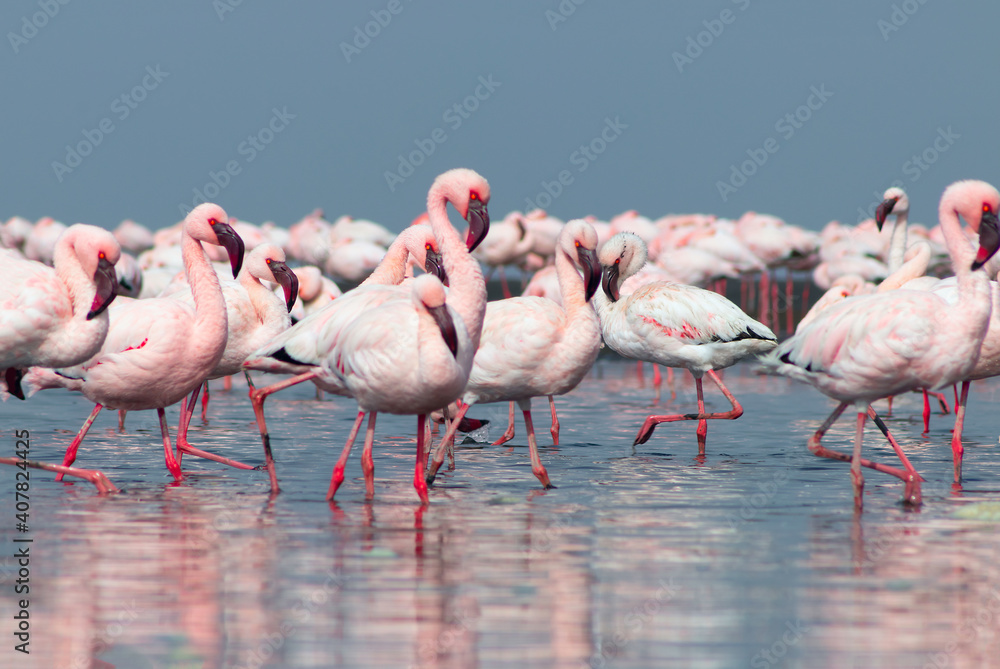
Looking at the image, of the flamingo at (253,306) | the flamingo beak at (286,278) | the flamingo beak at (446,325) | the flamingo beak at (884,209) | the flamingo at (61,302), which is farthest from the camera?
the flamingo beak at (884,209)

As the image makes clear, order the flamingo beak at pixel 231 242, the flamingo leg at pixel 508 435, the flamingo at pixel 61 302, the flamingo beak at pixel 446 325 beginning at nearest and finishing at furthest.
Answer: the flamingo beak at pixel 446 325 < the flamingo at pixel 61 302 < the flamingo beak at pixel 231 242 < the flamingo leg at pixel 508 435

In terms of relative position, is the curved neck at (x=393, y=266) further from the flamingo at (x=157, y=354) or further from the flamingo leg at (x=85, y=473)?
the flamingo leg at (x=85, y=473)

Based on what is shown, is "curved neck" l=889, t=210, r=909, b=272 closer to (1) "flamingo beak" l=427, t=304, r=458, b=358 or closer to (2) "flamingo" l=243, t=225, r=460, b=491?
(2) "flamingo" l=243, t=225, r=460, b=491

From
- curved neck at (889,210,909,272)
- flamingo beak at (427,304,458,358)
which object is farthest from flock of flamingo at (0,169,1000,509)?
curved neck at (889,210,909,272)

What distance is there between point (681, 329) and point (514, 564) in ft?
14.5

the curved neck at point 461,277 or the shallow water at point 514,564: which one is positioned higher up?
the curved neck at point 461,277

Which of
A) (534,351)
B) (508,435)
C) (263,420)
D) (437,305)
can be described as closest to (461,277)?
(437,305)

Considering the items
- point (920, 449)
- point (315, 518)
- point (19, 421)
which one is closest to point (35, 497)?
point (315, 518)

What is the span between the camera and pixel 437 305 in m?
6.14

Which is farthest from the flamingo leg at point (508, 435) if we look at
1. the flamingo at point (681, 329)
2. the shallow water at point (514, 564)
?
the flamingo at point (681, 329)

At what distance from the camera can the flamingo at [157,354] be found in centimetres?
729

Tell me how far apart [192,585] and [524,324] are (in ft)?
10.5

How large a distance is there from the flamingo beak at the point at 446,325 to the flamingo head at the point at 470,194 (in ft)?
2.98

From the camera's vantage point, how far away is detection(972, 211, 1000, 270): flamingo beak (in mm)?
6777
